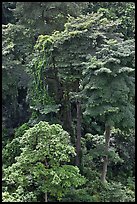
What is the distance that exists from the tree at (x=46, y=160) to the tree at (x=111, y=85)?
3.47ft

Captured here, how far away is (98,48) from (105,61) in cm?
59

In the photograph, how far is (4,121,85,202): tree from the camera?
525 centimetres

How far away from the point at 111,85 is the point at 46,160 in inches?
76.6

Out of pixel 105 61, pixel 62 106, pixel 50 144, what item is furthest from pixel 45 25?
pixel 50 144

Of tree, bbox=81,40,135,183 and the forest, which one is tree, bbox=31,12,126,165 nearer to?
the forest

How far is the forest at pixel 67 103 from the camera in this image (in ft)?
17.7

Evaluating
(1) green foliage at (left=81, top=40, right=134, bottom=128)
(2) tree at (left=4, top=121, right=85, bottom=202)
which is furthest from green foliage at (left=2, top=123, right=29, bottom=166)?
(1) green foliage at (left=81, top=40, right=134, bottom=128)

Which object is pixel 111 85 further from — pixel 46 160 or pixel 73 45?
pixel 46 160

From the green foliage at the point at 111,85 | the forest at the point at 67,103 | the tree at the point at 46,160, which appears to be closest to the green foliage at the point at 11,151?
the forest at the point at 67,103

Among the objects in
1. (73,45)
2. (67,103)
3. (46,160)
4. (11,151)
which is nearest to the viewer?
(46,160)

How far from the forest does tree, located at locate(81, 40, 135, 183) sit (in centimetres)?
2

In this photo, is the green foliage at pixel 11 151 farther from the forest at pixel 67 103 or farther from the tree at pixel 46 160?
the tree at pixel 46 160

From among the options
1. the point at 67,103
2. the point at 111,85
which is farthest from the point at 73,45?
the point at 67,103

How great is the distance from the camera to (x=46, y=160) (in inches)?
216
